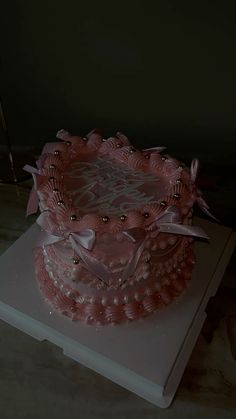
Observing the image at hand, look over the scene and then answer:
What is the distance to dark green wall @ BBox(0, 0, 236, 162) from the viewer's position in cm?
111

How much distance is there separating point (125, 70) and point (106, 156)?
1.07 feet

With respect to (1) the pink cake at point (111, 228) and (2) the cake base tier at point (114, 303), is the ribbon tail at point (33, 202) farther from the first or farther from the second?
(2) the cake base tier at point (114, 303)

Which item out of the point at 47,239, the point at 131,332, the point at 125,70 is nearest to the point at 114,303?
the point at 131,332

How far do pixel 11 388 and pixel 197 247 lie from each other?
18.0 inches

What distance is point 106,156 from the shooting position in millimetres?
982

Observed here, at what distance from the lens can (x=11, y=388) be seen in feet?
2.79

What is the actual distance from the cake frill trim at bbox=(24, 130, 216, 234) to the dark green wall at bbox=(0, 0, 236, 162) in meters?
0.29

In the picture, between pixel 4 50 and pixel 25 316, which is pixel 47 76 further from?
pixel 25 316

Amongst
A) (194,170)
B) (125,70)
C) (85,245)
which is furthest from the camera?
(125,70)

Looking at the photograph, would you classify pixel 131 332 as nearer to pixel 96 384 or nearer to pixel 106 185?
pixel 96 384

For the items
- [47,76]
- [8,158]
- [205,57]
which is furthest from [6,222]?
[205,57]

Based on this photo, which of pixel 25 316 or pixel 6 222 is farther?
pixel 6 222

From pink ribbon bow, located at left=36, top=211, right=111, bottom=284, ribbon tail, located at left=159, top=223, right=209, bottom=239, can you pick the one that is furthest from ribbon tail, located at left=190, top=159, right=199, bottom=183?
pink ribbon bow, located at left=36, top=211, right=111, bottom=284

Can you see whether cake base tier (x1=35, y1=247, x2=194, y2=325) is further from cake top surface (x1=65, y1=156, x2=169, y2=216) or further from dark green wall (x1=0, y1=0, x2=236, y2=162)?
dark green wall (x1=0, y1=0, x2=236, y2=162)
